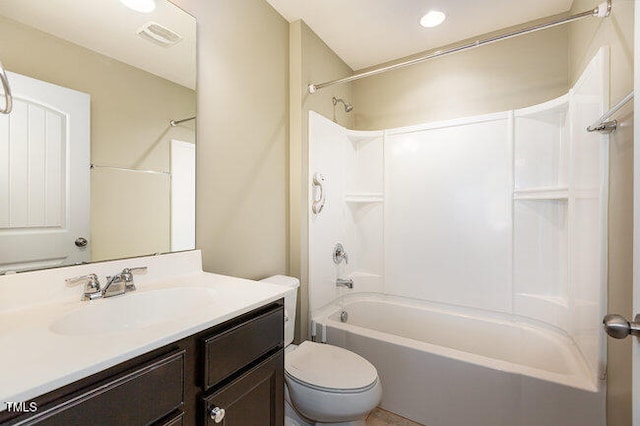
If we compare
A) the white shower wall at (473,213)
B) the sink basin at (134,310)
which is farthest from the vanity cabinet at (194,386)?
the white shower wall at (473,213)

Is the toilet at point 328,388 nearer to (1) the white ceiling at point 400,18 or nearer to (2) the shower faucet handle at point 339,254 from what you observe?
(2) the shower faucet handle at point 339,254

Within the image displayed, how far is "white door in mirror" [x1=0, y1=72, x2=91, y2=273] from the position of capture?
0.89 meters

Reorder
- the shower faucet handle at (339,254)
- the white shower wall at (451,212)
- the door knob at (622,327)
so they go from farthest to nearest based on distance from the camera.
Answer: the shower faucet handle at (339,254) → the white shower wall at (451,212) → the door knob at (622,327)

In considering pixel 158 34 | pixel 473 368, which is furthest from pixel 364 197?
pixel 158 34

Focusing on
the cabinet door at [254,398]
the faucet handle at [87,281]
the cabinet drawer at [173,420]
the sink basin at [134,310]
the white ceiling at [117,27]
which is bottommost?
the cabinet door at [254,398]

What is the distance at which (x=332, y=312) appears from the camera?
225 cm

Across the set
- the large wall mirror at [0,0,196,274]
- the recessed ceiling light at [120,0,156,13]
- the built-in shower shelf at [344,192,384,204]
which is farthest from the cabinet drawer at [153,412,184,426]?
the built-in shower shelf at [344,192,384,204]

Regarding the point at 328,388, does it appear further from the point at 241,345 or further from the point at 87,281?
the point at 87,281

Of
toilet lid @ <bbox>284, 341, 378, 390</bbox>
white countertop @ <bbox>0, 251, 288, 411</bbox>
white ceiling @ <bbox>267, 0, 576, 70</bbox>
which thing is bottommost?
toilet lid @ <bbox>284, 341, 378, 390</bbox>

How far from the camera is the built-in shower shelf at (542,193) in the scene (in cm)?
184

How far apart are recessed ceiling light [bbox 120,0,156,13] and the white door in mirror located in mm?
449

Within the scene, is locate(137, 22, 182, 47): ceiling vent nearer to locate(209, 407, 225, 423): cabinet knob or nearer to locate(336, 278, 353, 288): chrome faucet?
locate(209, 407, 225, 423): cabinet knob

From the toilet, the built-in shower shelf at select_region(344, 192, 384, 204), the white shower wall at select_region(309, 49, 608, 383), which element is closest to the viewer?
the toilet

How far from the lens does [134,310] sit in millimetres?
1033
